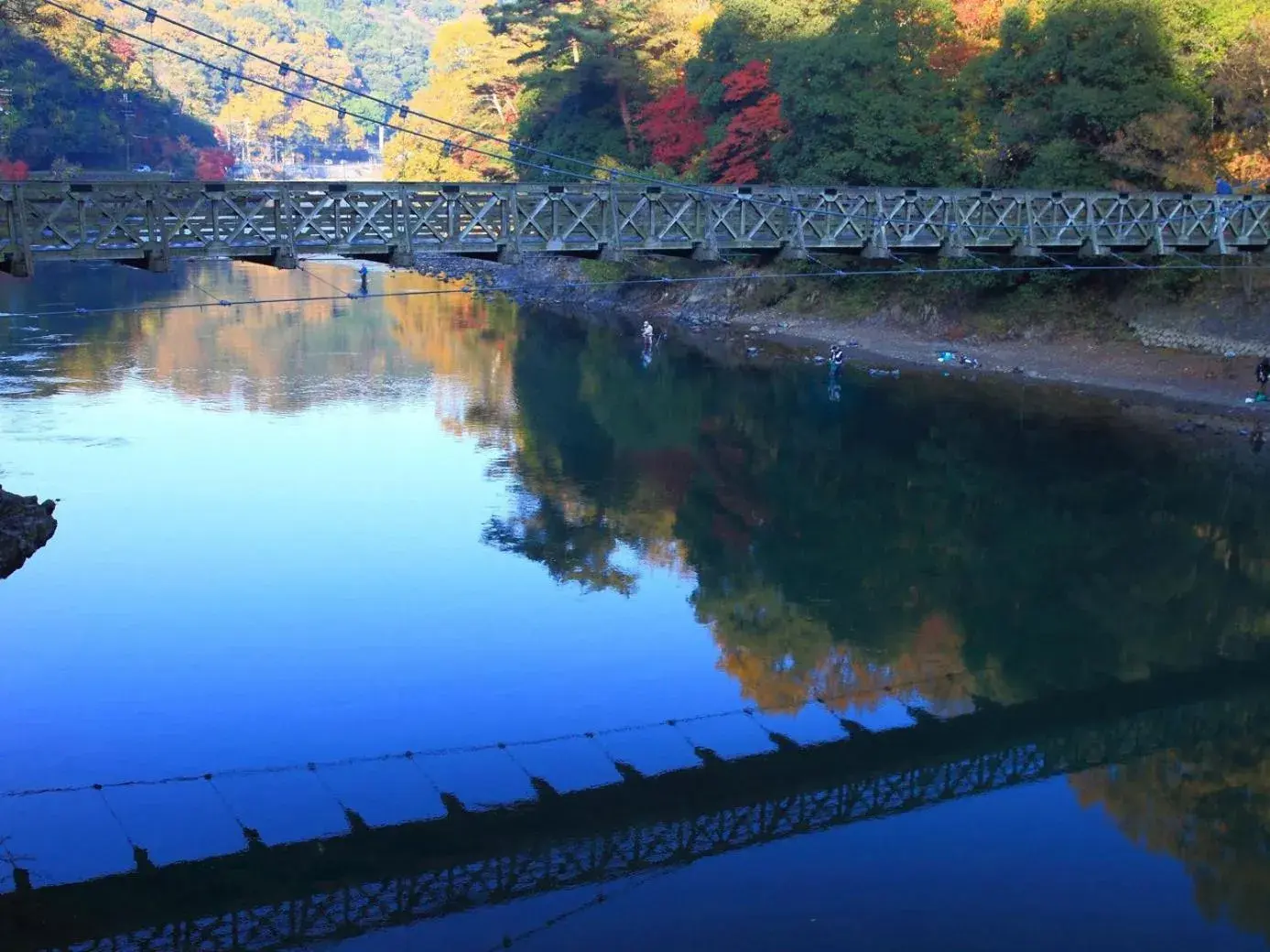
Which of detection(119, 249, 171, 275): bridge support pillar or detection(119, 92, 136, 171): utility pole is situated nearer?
detection(119, 249, 171, 275): bridge support pillar

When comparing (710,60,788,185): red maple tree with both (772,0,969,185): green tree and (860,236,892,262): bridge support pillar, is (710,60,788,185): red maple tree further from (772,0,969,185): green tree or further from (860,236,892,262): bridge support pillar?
(860,236,892,262): bridge support pillar

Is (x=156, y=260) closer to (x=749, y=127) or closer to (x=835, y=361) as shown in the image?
(x=835, y=361)

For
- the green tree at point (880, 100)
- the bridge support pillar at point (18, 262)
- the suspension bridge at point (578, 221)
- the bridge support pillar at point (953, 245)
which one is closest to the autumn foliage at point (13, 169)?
the green tree at point (880, 100)

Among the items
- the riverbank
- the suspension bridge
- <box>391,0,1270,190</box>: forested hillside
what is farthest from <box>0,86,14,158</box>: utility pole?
the suspension bridge

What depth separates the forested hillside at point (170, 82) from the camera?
8494 centimetres

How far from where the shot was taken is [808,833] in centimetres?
1555

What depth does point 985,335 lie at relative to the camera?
144ft

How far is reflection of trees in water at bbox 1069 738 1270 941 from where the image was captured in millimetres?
14750

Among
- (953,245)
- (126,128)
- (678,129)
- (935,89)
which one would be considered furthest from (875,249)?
(126,128)

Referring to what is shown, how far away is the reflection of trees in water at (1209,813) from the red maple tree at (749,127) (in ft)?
116

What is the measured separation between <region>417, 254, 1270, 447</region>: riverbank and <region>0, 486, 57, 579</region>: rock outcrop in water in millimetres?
12691

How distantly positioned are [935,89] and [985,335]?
787cm

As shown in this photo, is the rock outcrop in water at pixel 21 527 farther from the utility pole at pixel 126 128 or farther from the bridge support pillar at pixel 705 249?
the utility pole at pixel 126 128

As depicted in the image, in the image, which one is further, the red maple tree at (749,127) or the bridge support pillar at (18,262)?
the red maple tree at (749,127)
